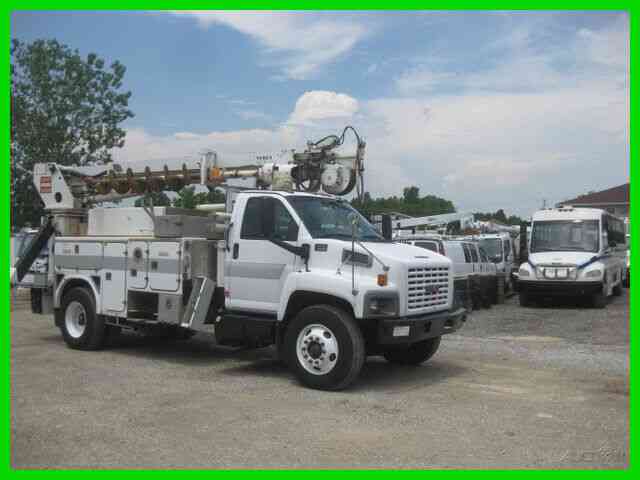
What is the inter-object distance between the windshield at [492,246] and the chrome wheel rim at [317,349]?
1521 centimetres

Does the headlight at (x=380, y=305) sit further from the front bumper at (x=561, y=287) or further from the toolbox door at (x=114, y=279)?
the front bumper at (x=561, y=287)

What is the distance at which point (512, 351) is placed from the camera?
36.0ft

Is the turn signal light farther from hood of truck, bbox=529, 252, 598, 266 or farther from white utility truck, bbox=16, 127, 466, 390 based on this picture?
hood of truck, bbox=529, 252, 598, 266

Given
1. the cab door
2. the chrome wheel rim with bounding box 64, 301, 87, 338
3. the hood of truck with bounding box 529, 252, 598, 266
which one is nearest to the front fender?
the cab door

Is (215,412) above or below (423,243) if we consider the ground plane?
below

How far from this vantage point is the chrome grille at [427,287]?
802 centimetres

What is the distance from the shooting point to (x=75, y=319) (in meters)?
11.3

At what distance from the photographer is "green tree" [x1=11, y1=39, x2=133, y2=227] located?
2017cm

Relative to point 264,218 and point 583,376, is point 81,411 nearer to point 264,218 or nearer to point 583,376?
point 264,218

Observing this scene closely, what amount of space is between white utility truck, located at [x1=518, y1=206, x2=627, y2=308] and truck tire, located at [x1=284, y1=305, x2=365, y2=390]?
1163 centimetres

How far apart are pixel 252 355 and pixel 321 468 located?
550 centimetres

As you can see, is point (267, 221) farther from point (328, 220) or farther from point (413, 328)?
point (413, 328)

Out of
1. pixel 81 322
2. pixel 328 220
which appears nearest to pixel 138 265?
pixel 81 322

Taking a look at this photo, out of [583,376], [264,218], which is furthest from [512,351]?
[264,218]
